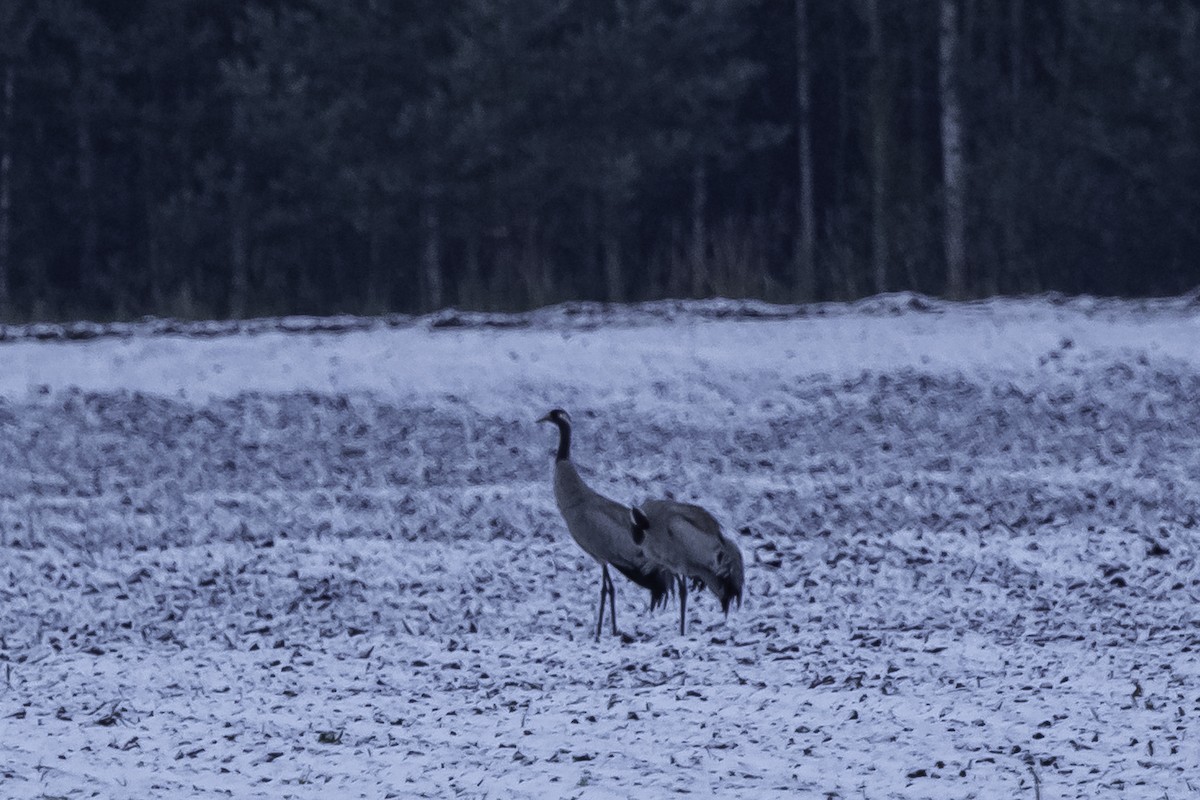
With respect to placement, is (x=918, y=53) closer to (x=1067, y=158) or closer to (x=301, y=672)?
(x=1067, y=158)

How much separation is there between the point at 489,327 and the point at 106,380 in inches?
135

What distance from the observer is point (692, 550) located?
9.97 m

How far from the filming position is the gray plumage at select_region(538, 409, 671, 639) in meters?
10.2

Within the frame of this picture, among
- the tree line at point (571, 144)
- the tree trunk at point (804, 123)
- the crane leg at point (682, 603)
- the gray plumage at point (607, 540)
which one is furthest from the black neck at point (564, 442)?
the tree trunk at point (804, 123)

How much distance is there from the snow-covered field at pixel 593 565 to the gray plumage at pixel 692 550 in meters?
0.28

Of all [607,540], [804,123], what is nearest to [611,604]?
[607,540]

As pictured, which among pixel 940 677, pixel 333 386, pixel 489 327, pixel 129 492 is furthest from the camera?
pixel 489 327

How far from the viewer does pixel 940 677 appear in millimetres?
8938

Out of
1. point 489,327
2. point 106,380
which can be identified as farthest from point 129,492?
point 489,327

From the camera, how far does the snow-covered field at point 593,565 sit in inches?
303

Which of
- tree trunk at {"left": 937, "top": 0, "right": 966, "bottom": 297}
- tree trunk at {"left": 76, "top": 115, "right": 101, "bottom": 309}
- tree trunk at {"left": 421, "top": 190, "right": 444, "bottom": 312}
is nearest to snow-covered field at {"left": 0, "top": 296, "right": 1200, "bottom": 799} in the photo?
tree trunk at {"left": 937, "top": 0, "right": 966, "bottom": 297}

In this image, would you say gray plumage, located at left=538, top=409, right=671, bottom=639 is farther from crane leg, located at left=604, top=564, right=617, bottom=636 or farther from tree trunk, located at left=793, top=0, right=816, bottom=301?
tree trunk, located at left=793, top=0, right=816, bottom=301

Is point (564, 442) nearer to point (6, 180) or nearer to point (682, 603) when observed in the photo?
point (682, 603)

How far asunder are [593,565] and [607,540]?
1.46 m
